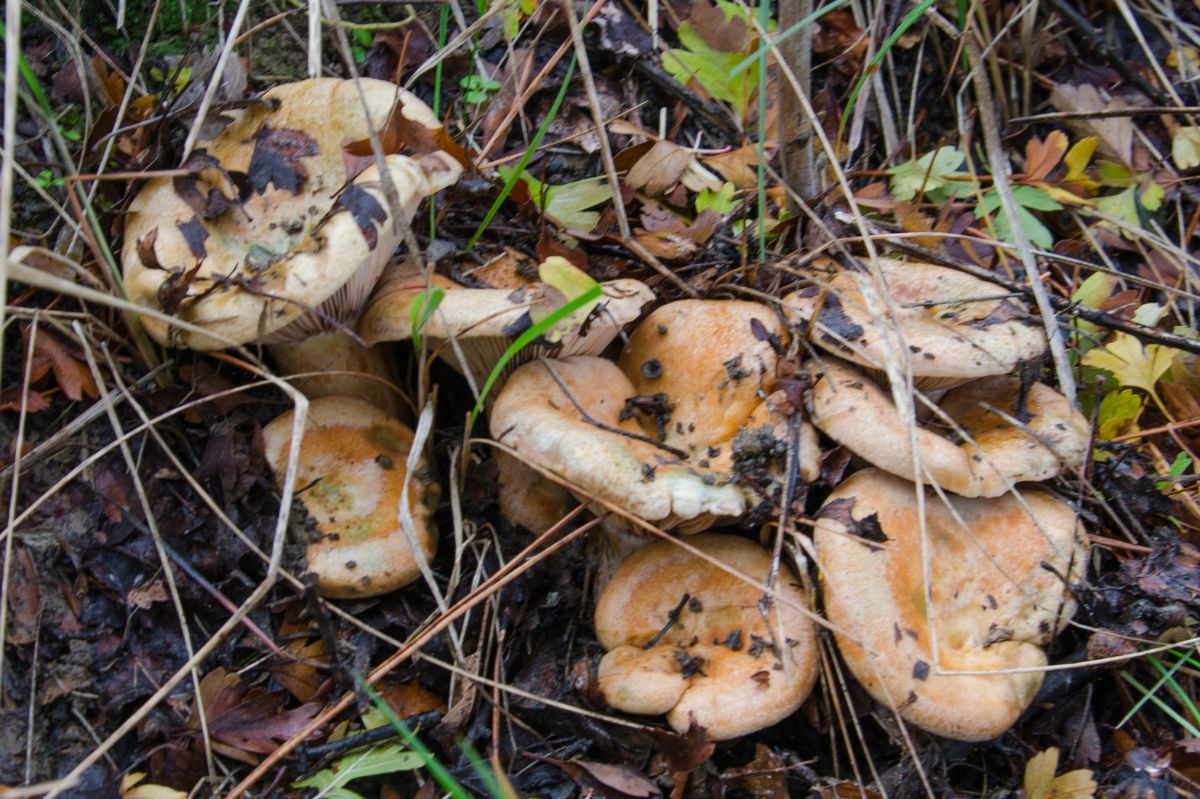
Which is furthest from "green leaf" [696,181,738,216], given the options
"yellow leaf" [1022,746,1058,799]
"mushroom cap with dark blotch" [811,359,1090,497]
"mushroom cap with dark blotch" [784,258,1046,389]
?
"yellow leaf" [1022,746,1058,799]

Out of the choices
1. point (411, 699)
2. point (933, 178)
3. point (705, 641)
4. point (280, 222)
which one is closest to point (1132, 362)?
point (933, 178)

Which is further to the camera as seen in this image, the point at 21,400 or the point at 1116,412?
the point at 1116,412

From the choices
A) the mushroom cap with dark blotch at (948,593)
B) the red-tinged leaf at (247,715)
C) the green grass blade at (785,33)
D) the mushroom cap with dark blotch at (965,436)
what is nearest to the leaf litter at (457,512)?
the red-tinged leaf at (247,715)

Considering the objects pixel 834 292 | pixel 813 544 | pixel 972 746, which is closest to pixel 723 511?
pixel 813 544

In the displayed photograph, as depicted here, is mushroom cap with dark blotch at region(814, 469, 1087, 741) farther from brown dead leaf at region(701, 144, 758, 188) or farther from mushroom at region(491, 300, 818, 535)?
brown dead leaf at region(701, 144, 758, 188)

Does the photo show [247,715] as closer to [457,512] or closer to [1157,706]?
[457,512]

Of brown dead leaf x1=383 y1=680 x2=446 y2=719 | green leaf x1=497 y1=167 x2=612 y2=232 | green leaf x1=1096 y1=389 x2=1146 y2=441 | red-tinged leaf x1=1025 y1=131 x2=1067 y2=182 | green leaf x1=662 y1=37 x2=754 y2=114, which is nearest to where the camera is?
brown dead leaf x1=383 y1=680 x2=446 y2=719
